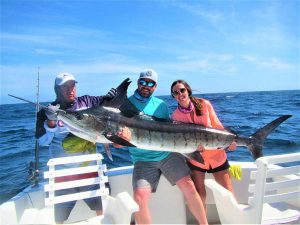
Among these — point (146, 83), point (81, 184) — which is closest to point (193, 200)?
point (81, 184)

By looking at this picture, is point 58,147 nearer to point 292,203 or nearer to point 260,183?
point 260,183

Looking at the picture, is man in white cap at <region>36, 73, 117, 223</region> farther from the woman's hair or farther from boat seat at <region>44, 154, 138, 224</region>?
the woman's hair

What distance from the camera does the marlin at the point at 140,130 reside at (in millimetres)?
2914

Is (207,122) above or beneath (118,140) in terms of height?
above

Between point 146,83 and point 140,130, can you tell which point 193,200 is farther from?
point 146,83

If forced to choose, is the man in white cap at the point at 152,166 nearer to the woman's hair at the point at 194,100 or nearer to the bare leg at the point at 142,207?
the bare leg at the point at 142,207

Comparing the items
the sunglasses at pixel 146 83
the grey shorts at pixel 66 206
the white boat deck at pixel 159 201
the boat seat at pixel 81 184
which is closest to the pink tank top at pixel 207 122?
the sunglasses at pixel 146 83

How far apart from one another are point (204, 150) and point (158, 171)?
1.74 feet

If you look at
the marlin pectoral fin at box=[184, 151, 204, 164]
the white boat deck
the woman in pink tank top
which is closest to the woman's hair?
the woman in pink tank top

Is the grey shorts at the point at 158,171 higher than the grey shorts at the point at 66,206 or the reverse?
higher

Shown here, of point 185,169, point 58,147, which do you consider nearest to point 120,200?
point 185,169

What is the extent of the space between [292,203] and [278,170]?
1232 mm

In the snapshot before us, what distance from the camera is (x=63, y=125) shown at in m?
3.04

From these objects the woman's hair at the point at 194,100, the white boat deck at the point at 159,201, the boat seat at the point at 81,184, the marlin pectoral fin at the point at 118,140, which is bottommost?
the white boat deck at the point at 159,201
